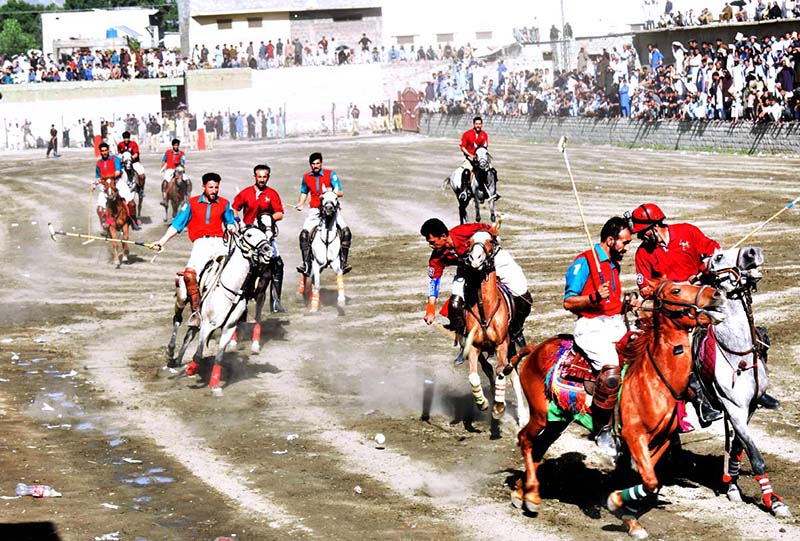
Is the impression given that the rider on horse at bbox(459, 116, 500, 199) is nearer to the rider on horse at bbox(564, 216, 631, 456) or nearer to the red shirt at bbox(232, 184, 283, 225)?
the red shirt at bbox(232, 184, 283, 225)

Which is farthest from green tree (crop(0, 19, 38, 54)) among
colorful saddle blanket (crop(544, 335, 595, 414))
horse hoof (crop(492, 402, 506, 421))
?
colorful saddle blanket (crop(544, 335, 595, 414))

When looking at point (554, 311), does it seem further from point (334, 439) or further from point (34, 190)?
point (34, 190)

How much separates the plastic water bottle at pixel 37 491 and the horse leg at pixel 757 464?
614 cm

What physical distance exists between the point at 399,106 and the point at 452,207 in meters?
35.8

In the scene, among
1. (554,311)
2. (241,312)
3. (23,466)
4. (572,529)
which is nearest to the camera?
(572,529)

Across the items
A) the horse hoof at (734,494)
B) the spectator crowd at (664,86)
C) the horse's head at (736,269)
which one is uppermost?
the spectator crowd at (664,86)

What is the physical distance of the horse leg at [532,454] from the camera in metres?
10.3

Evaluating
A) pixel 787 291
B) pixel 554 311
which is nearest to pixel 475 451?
pixel 554 311

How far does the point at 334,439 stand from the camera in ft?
42.9

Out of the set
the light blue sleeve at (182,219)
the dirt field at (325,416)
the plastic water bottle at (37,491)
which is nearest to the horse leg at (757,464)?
the dirt field at (325,416)

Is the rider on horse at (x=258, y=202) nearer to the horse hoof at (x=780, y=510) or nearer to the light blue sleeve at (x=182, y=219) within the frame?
the light blue sleeve at (x=182, y=219)

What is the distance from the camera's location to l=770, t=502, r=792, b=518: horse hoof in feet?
33.0

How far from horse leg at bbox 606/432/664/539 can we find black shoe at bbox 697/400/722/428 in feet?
4.15

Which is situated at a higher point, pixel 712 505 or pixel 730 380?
pixel 730 380
